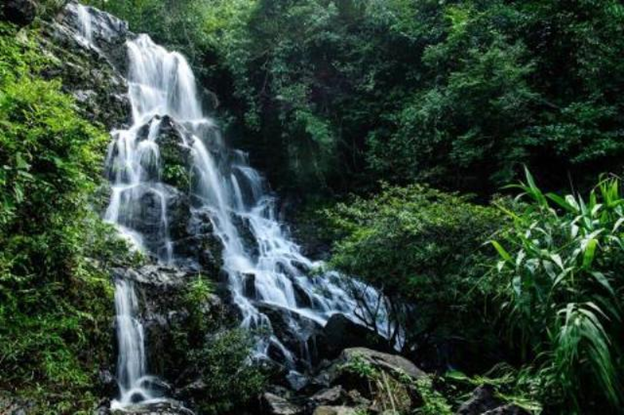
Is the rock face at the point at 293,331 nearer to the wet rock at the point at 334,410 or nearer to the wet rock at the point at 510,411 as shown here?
the wet rock at the point at 334,410

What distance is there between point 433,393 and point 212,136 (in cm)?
1240

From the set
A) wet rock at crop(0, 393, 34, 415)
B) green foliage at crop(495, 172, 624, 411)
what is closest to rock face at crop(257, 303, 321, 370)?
wet rock at crop(0, 393, 34, 415)

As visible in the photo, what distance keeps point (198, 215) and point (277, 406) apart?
234 inches

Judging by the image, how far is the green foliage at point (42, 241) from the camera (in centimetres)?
486

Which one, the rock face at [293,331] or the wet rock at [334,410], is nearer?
the wet rock at [334,410]

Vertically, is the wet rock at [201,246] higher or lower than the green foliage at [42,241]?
higher

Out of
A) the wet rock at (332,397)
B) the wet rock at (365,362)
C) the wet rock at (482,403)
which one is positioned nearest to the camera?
the wet rock at (482,403)

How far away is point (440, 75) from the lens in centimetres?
1367

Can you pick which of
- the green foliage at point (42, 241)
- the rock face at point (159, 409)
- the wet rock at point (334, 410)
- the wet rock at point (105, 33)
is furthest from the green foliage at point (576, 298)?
the wet rock at point (105, 33)

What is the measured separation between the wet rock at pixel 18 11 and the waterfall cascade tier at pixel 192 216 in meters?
3.98

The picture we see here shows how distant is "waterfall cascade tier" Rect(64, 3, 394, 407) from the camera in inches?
382

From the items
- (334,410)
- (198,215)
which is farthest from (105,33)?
(334,410)

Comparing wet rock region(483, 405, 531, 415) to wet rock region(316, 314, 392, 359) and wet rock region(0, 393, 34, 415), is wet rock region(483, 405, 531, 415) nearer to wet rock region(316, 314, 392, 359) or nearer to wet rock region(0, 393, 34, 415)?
wet rock region(0, 393, 34, 415)

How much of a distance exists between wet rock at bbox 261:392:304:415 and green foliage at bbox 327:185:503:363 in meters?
2.80
